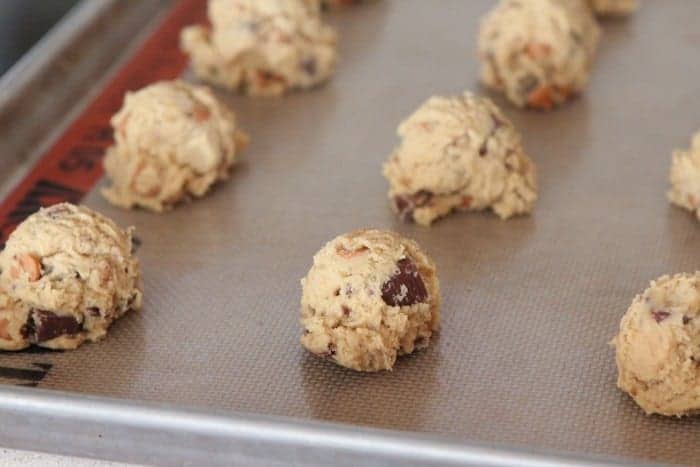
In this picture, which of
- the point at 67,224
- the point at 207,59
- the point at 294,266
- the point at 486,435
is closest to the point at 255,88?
the point at 207,59

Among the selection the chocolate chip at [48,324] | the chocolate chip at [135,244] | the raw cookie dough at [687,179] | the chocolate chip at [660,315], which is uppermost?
the chocolate chip at [48,324]

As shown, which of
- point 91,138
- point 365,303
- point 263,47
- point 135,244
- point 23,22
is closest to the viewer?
point 365,303

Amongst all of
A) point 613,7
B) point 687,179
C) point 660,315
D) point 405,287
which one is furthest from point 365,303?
point 613,7

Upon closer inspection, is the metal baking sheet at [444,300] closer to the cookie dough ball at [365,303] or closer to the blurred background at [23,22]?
the cookie dough ball at [365,303]

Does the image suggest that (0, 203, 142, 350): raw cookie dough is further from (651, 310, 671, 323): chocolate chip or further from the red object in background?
(651, 310, 671, 323): chocolate chip

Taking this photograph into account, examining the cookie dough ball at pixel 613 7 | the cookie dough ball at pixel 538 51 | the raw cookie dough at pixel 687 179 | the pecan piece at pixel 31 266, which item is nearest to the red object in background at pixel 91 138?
the pecan piece at pixel 31 266

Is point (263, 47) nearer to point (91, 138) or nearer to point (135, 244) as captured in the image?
point (91, 138)

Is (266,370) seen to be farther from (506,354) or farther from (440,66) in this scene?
(440,66)

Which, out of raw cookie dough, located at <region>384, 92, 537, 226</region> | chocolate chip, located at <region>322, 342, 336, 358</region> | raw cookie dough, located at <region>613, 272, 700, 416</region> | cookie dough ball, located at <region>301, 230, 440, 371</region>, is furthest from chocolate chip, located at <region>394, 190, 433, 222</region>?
raw cookie dough, located at <region>613, 272, 700, 416</region>
